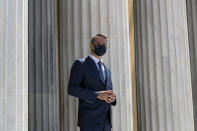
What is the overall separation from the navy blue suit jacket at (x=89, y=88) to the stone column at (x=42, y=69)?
7.21ft

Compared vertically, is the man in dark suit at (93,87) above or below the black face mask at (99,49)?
below

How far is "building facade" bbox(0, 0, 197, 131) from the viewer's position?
675 cm

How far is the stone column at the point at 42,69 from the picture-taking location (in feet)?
29.2

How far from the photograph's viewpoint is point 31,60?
8.97m

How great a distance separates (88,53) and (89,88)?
272 centimetres

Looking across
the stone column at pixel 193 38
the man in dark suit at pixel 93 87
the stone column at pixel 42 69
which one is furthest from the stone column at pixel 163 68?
the man in dark suit at pixel 93 87

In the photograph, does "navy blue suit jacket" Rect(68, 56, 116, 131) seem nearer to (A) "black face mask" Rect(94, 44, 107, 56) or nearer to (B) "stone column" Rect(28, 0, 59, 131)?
(A) "black face mask" Rect(94, 44, 107, 56)

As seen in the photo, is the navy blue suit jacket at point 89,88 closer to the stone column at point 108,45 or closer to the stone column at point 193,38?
the stone column at point 108,45

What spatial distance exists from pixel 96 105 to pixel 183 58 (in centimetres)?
494

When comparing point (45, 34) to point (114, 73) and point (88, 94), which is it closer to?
point (114, 73)
